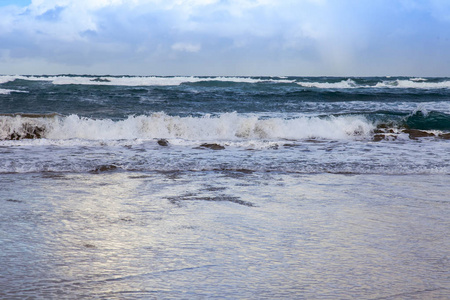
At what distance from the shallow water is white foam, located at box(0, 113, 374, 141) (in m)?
5.29

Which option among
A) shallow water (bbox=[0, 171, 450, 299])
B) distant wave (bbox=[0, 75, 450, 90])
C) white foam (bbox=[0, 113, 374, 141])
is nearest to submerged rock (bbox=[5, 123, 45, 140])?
white foam (bbox=[0, 113, 374, 141])

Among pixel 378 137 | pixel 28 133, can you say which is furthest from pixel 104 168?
pixel 378 137

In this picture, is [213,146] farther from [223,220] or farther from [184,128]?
[223,220]

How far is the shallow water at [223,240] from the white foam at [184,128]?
529 cm

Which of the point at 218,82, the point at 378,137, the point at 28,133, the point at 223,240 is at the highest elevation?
the point at 218,82

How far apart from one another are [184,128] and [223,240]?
7.69 m

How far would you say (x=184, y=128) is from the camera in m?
10.2

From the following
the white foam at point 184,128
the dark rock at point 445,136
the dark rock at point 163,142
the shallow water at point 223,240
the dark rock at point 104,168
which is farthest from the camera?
the white foam at point 184,128

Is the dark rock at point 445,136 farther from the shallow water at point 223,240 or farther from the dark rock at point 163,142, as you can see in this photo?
the dark rock at point 163,142

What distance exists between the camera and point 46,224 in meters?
2.97

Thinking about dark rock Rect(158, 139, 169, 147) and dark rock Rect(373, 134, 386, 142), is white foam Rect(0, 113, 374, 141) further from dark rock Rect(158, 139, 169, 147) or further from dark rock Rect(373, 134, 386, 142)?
dark rock Rect(158, 139, 169, 147)

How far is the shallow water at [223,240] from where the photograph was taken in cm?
200

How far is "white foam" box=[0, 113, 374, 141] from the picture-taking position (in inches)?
382

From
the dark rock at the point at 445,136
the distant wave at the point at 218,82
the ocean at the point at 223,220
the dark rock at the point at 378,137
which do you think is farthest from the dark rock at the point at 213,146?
the distant wave at the point at 218,82
